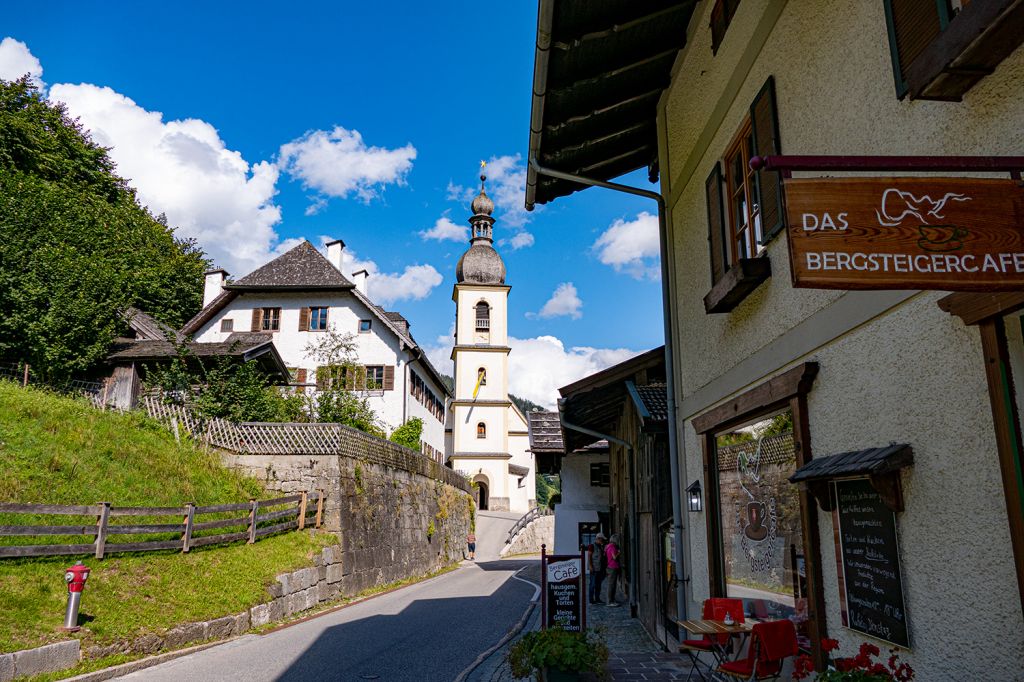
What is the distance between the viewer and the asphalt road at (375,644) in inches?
344

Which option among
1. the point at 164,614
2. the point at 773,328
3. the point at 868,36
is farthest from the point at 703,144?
the point at 164,614

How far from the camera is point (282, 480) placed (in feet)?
60.1

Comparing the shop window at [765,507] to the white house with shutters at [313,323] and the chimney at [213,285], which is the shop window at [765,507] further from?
the chimney at [213,285]

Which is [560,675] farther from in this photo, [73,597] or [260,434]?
[260,434]

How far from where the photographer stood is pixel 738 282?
21.1 feet

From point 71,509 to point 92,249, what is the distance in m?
24.3

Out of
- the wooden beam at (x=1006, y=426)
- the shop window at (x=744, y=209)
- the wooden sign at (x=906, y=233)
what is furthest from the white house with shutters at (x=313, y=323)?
the wooden sign at (x=906, y=233)

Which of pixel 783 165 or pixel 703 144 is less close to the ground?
pixel 703 144

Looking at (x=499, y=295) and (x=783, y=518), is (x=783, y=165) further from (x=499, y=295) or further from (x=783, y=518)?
(x=499, y=295)

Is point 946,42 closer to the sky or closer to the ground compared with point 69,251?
closer to the ground

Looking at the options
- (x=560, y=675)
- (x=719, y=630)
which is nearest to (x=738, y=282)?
(x=719, y=630)

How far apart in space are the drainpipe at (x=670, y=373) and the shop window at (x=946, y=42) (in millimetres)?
5387

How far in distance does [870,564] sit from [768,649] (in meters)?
1.07

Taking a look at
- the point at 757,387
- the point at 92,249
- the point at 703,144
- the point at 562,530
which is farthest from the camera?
the point at 92,249
